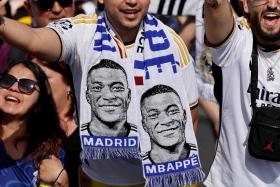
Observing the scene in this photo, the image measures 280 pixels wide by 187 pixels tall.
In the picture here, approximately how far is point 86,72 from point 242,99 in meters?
0.81

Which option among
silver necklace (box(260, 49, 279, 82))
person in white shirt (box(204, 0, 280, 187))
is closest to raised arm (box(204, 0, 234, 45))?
person in white shirt (box(204, 0, 280, 187))

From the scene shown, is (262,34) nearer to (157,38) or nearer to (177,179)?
(157,38)

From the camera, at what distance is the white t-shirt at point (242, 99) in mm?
4570

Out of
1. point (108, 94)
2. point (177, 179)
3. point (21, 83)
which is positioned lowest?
point (177, 179)

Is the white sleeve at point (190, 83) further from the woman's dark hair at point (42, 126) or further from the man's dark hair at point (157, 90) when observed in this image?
the woman's dark hair at point (42, 126)

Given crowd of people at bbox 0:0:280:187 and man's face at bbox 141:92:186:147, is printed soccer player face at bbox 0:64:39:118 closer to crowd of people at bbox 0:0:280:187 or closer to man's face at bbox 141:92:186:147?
crowd of people at bbox 0:0:280:187

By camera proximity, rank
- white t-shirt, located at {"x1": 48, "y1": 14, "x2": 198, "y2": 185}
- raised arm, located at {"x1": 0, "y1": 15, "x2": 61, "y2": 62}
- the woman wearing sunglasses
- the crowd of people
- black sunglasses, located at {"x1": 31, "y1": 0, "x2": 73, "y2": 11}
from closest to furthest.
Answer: raised arm, located at {"x1": 0, "y1": 15, "x2": 61, "y2": 62}
white t-shirt, located at {"x1": 48, "y1": 14, "x2": 198, "y2": 185}
the crowd of people
the woman wearing sunglasses
black sunglasses, located at {"x1": 31, "y1": 0, "x2": 73, "y2": 11}

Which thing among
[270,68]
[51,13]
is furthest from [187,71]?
[51,13]

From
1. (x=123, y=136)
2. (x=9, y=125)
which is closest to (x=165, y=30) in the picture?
(x=123, y=136)

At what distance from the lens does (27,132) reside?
495cm

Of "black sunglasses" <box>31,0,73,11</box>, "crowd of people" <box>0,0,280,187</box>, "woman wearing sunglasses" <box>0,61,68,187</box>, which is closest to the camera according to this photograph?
"crowd of people" <box>0,0,280,187</box>

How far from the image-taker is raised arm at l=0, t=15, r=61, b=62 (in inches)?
157

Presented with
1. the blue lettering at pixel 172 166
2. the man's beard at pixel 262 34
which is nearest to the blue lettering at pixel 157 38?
the man's beard at pixel 262 34

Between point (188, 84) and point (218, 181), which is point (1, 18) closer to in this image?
point (188, 84)
